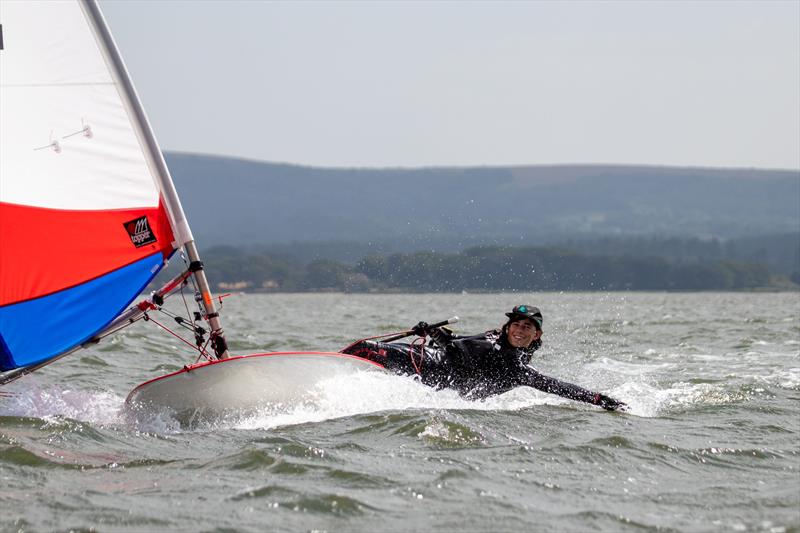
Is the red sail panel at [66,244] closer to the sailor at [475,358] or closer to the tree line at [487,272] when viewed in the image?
the sailor at [475,358]

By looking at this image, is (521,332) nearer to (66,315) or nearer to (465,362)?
(465,362)

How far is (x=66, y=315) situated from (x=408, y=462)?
3724mm

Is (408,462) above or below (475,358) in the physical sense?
below

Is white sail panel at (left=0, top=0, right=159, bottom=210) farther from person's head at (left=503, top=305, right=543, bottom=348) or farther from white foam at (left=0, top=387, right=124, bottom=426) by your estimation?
person's head at (left=503, top=305, right=543, bottom=348)

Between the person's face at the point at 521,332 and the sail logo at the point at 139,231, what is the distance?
11.6 feet

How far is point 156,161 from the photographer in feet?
31.1

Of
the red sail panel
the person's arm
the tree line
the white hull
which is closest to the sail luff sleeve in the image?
the red sail panel

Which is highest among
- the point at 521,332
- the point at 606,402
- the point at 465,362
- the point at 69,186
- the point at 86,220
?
the point at 69,186

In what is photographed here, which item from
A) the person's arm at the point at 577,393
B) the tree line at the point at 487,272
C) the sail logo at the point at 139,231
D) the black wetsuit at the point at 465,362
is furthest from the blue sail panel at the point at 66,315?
the tree line at the point at 487,272

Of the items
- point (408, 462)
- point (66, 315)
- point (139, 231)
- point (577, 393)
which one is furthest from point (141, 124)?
point (577, 393)

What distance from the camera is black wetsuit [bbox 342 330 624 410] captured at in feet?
33.7

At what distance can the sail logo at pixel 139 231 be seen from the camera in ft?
31.2

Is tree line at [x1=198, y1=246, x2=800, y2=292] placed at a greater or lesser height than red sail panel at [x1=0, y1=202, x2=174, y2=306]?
lesser

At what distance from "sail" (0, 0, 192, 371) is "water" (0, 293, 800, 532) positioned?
0.96 m
